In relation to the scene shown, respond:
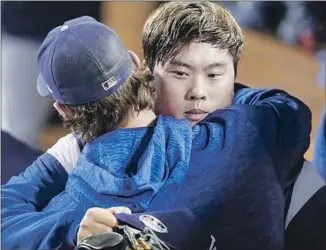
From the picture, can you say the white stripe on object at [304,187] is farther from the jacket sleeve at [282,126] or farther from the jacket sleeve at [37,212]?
the jacket sleeve at [37,212]

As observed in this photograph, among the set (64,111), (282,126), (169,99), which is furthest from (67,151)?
(282,126)

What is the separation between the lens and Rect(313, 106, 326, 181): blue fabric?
1.09 meters

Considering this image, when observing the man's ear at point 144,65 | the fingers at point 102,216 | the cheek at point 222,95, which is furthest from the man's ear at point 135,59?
the fingers at point 102,216

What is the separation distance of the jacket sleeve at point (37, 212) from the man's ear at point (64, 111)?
7 cm

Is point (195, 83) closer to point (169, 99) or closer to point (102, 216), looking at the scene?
point (169, 99)

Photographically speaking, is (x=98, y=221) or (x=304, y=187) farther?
(x=304, y=187)

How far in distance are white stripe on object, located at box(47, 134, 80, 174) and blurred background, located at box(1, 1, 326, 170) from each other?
0.02 metres

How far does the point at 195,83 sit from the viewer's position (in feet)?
3.40

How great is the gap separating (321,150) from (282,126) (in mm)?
99

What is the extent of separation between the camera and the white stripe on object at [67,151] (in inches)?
40.8

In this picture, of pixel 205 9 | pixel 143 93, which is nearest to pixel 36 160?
pixel 143 93

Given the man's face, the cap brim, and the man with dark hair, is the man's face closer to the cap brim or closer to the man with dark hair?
the man with dark hair

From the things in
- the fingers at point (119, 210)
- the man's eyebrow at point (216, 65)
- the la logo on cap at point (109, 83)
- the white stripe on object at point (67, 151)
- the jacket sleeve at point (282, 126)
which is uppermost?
the man's eyebrow at point (216, 65)

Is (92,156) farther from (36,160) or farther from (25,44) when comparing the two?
(25,44)
